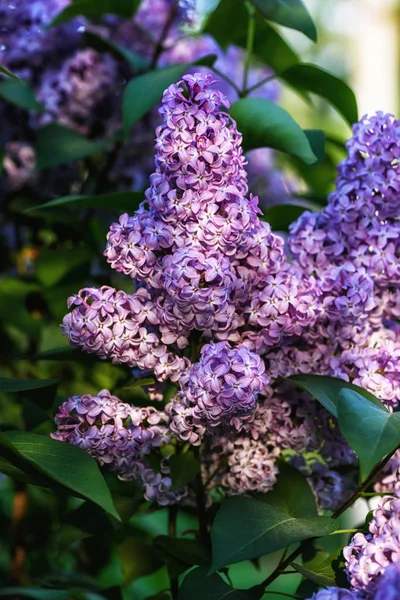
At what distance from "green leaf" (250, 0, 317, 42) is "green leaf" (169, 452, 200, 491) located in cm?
45

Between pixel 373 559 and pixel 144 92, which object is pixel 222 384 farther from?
pixel 144 92

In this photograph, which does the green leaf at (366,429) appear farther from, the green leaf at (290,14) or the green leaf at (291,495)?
the green leaf at (290,14)

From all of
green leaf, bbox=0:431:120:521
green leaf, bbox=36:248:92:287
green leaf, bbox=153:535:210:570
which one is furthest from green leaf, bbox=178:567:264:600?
green leaf, bbox=36:248:92:287

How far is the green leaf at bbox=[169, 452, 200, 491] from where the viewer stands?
0.69 metres

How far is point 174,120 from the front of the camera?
0.65 metres

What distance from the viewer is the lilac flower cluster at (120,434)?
664 mm

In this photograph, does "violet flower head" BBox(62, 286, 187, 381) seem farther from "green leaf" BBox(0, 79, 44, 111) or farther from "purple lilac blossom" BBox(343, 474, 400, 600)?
"green leaf" BBox(0, 79, 44, 111)

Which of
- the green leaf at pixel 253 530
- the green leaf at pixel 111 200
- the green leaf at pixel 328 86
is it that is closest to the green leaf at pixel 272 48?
the green leaf at pixel 328 86

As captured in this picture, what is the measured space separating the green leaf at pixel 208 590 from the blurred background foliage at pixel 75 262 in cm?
7

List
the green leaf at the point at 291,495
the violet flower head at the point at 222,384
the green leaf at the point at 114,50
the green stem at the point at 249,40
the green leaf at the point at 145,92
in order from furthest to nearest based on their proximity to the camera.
Result: the green leaf at the point at 114,50, the green stem at the point at 249,40, the green leaf at the point at 145,92, the green leaf at the point at 291,495, the violet flower head at the point at 222,384

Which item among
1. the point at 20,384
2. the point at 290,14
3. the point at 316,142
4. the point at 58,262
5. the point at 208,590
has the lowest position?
the point at 58,262

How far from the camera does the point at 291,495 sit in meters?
0.74

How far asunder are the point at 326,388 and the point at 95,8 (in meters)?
0.63

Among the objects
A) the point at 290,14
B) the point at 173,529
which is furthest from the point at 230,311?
the point at 290,14
